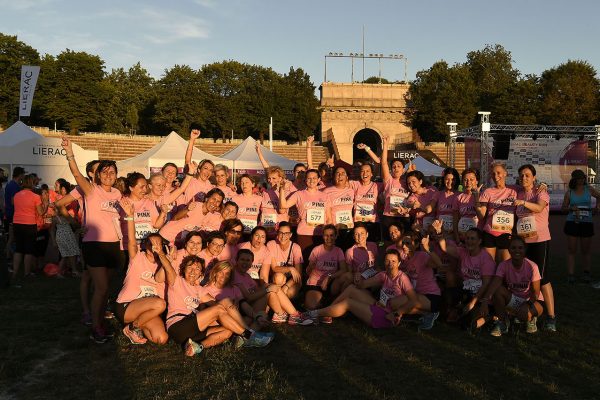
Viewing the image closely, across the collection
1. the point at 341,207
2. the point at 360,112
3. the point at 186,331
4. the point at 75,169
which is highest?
the point at 360,112

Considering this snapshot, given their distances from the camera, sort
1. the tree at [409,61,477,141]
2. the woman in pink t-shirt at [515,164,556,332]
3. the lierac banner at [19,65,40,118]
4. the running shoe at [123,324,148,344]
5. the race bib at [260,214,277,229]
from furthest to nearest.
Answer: the tree at [409,61,477,141] → the lierac banner at [19,65,40,118] → the race bib at [260,214,277,229] → the woman in pink t-shirt at [515,164,556,332] → the running shoe at [123,324,148,344]

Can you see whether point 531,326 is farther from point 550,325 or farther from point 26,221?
point 26,221

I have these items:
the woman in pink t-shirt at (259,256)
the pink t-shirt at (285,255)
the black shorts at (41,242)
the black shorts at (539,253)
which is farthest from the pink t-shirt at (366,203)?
the black shorts at (41,242)

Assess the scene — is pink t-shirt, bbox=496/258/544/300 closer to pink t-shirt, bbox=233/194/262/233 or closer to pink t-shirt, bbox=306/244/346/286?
pink t-shirt, bbox=306/244/346/286

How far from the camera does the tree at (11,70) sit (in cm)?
4591

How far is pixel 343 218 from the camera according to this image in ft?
21.6

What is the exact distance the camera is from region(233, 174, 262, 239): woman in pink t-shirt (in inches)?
255

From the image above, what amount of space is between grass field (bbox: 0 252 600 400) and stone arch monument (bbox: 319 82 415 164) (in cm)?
4569

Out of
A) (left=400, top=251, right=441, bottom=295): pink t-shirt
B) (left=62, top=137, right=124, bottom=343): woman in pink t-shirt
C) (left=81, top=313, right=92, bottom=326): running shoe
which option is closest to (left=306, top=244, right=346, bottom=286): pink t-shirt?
(left=400, top=251, right=441, bottom=295): pink t-shirt

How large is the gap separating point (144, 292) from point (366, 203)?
3.01 meters

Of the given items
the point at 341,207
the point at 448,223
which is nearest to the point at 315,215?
the point at 341,207

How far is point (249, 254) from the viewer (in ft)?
17.8

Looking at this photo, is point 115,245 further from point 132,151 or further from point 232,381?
point 132,151

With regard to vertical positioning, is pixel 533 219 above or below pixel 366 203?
below
